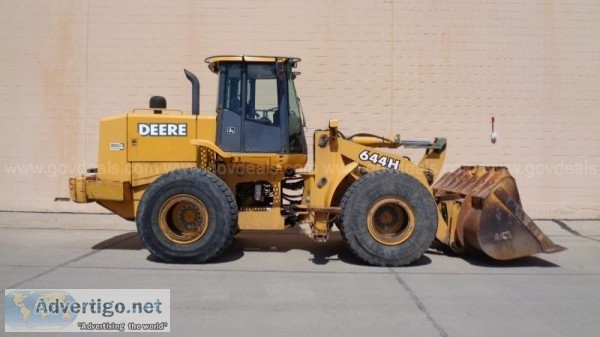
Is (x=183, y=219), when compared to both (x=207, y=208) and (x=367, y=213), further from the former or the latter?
(x=367, y=213)

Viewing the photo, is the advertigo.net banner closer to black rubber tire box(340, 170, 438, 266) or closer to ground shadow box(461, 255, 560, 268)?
black rubber tire box(340, 170, 438, 266)

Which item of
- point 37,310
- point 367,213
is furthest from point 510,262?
point 37,310

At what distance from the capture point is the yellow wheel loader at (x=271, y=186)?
7336 mm

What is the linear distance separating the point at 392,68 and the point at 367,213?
529cm

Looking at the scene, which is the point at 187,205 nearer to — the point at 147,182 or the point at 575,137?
the point at 147,182

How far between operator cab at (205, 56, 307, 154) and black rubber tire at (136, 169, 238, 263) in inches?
26.9

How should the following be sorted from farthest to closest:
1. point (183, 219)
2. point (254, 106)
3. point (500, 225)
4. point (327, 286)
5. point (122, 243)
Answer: point (122, 243), point (254, 106), point (183, 219), point (500, 225), point (327, 286)

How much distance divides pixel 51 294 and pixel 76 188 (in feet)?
8.15

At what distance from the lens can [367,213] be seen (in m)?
7.36

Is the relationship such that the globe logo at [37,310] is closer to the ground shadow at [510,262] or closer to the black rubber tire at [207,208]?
the black rubber tire at [207,208]

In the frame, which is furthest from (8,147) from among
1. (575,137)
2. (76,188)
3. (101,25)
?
(575,137)

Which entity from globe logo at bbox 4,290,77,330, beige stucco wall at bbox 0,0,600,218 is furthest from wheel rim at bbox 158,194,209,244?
beige stucco wall at bbox 0,0,600,218

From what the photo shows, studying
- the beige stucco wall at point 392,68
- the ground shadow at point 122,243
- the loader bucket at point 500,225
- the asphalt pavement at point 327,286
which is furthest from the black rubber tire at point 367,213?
the beige stucco wall at point 392,68

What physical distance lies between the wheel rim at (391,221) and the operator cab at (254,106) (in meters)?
1.50
